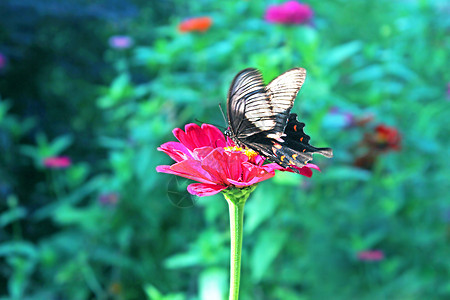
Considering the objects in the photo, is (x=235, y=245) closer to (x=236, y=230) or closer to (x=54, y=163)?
(x=236, y=230)

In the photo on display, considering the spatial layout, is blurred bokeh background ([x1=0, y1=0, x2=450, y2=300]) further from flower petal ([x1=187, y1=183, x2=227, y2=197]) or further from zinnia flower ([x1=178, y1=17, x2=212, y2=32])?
flower petal ([x1=187, y1=183, x2=227, y2=197])

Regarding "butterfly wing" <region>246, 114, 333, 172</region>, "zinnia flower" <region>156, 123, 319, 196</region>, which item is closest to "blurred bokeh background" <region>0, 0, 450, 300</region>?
"butterfly wing" <region>246, 114, 333, 172</region>

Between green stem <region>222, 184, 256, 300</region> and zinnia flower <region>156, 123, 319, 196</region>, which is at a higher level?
zinnia flower <region>156, 123, 319, 196</region>

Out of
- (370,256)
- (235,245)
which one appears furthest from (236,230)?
(370,256)

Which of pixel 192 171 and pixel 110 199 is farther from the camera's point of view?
pixel 110 199

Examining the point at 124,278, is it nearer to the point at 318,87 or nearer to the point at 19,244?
the point at 19,244

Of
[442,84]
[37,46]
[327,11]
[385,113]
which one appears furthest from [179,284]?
[327,11]
